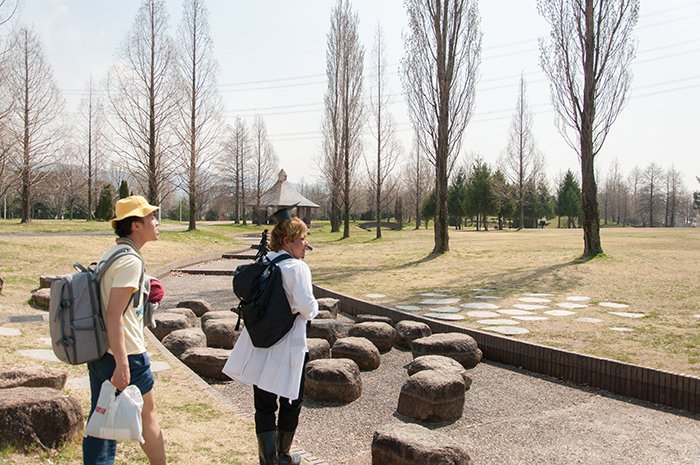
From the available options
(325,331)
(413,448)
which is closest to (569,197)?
(325,331)

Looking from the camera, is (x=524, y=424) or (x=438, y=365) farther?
(x=438, y=365)

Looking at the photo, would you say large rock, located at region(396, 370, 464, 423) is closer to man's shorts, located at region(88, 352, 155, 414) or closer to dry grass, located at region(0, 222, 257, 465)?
dry grass, located at region(0, 222, 257, 465)

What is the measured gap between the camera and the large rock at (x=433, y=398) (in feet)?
17.3

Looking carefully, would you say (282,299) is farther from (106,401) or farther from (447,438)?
(447,438)

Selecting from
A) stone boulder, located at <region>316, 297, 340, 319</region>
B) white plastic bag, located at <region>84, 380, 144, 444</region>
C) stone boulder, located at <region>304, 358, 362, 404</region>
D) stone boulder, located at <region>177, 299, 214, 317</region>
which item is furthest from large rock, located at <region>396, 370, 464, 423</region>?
stone boulder, located at <region>177, 299, 214, 317</region>

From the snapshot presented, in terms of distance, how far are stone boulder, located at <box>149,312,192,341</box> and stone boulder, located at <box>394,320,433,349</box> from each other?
3.05m

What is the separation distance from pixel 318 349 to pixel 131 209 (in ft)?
13.8

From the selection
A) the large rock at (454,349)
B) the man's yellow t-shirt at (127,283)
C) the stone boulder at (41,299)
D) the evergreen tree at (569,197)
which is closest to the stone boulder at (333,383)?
the large rock at (454,349)

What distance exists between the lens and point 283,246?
3758 mm

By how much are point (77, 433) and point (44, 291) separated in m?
6.76

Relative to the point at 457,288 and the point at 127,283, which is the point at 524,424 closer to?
the point at 127,283

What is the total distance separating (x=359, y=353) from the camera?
23.0ft

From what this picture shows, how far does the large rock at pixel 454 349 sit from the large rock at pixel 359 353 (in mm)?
535

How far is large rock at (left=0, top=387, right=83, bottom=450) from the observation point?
11.4ft
